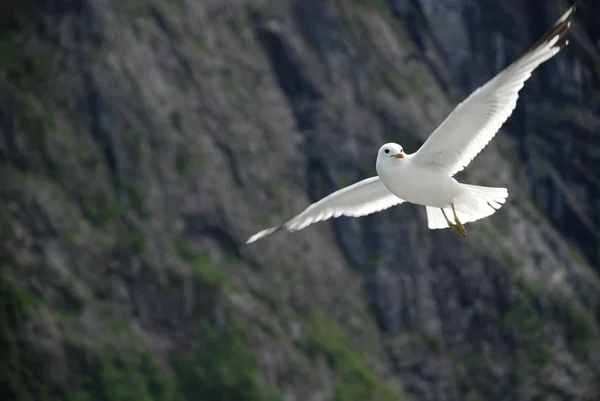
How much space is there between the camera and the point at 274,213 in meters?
97.3

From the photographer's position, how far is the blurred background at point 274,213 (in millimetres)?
86500

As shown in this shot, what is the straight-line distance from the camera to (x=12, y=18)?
9100 centimetres

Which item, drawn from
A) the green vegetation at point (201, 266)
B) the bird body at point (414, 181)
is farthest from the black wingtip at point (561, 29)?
the green vegetation at point (201, 266)

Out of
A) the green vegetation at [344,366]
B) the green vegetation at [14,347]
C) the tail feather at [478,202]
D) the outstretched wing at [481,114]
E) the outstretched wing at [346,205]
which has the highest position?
the green vegetation at [14,347]

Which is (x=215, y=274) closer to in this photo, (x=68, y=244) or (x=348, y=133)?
(x=68, y=244)

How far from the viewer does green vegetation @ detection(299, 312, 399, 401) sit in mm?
91312

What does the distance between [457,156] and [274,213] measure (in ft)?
227

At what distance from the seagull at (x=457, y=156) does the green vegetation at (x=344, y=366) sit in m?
62.6

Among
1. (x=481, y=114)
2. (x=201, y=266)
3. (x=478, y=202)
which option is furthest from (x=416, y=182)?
(x=201, y=266)

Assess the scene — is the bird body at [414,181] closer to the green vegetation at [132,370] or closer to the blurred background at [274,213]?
the green vegetation at [132,370]

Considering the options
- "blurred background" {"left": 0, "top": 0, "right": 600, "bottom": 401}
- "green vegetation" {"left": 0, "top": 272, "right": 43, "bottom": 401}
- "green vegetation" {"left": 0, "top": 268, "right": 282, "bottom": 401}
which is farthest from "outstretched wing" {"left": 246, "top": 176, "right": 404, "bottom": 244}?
"green vegetation" {"left": 0, "top": 272, "right": 43, "bottom": 401}

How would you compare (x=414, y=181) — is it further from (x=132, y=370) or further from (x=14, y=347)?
(x=14, y=347)

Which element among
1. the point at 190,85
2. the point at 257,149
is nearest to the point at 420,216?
the point at 257,149

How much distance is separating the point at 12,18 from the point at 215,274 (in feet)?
79.2
